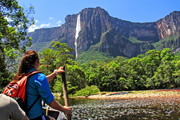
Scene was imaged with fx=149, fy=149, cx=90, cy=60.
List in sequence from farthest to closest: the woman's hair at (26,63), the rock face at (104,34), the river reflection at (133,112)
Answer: the rock face at (104,34), the river reflection at (133,112), the woman's hair at (26,63)

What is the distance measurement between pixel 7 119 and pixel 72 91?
116ft

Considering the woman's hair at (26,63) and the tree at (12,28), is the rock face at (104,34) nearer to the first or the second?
the tree at (12,28)

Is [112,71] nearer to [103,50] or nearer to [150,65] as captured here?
[150,65]

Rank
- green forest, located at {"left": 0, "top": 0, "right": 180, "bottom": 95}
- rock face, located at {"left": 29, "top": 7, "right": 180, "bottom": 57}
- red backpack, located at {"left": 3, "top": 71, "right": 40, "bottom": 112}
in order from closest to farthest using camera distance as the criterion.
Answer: red backpack, located at {"left": 3, "top": 71, "right": 40, "bottom": 112}
green forest, located at {"left": 0, "top": 0, "right": 180, "bottom": 95}
rock face, located at {"left": 29, "top": 7, "right": 180, "bottom": 57}

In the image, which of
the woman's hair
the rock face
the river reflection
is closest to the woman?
the woman's hair

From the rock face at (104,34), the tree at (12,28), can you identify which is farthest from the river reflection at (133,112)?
the rock face at (104,34)

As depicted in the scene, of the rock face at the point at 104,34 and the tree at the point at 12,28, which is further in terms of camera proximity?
the rock face at the point at 104,34

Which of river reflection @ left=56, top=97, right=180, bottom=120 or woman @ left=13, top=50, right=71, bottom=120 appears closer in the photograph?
woman @ left=13, top=50, right=71, bottom=120

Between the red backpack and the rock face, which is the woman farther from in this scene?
the rock face

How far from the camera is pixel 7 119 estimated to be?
1740 mm

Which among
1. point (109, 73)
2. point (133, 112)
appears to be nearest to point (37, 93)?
point (133, 112)

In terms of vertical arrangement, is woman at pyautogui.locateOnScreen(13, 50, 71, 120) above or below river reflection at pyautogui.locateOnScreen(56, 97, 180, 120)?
above

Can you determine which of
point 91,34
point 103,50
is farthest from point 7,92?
point 91,34

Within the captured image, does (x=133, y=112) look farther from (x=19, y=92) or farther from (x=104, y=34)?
(x=104, y=34)
